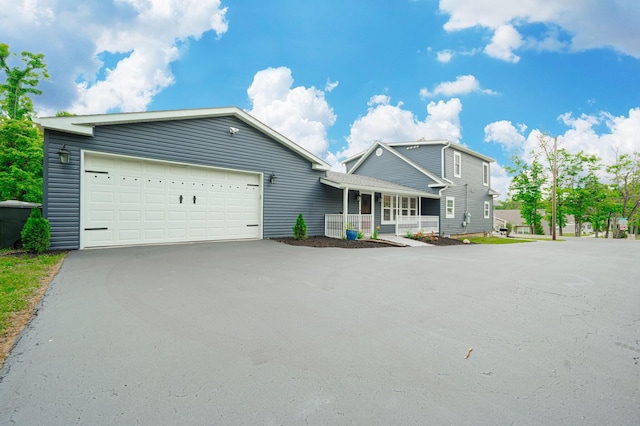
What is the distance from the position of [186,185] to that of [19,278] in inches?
208

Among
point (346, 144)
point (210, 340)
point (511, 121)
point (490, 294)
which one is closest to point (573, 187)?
point (511, 121)

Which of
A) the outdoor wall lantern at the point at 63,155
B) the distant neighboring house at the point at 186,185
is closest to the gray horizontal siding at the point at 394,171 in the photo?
the distant neighboring house at the point at 186,185

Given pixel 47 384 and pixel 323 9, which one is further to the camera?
pixel 323 9

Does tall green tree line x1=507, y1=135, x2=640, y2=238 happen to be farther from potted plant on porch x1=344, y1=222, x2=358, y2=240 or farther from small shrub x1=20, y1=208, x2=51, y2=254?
small shrub x1=20, y1=208, x2=51, y2=254

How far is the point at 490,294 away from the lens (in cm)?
434

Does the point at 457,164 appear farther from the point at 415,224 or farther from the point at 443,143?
the point at 415,224

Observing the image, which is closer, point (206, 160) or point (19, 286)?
point (19, 286)

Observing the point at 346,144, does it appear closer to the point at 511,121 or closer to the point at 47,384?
the point at 511,121

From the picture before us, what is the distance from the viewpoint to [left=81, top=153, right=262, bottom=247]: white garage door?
25.4ft

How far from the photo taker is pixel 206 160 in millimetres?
9648

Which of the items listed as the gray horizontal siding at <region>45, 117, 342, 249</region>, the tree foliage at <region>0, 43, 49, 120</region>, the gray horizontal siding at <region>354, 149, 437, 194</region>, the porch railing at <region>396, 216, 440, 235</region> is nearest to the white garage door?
the gray horizontal siding at <region>45, 117, 342, 249</region>

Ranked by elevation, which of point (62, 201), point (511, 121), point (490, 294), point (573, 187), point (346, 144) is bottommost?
point (490, 294)

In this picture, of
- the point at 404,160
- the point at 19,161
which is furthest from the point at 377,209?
the point at 19,161

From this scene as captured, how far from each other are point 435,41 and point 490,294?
1406cm
